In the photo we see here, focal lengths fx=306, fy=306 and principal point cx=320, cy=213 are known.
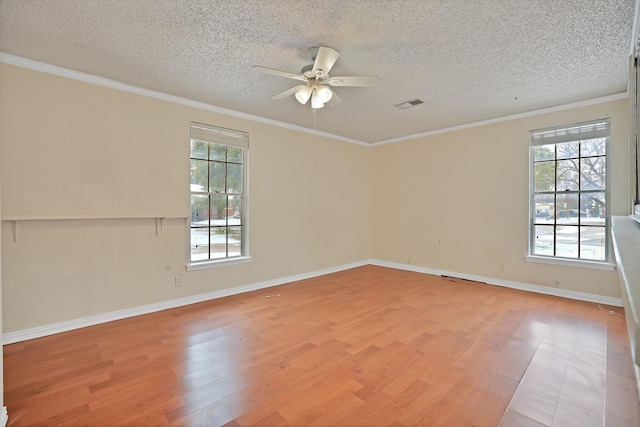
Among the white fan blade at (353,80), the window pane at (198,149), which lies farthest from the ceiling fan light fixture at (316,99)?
the window pane at (198,149)

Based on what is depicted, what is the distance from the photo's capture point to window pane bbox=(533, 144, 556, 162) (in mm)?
4301

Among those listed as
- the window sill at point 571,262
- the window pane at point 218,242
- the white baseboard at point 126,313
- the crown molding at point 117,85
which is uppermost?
the crown molding at point 117,85

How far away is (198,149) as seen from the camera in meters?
4.05

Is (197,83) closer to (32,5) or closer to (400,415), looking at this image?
(32,5)

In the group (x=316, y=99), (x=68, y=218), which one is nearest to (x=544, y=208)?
(x=316, y=99)

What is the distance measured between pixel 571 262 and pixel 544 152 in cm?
156

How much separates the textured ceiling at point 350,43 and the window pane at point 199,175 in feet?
2.67

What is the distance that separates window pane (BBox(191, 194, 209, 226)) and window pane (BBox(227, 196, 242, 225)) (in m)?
0.34

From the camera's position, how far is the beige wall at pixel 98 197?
9.41ft

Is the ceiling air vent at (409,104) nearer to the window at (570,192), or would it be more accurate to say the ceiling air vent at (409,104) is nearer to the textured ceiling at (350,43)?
the textured ceiling at (350,43)

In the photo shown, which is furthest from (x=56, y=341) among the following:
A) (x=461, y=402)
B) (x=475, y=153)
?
(x=475, y=153)

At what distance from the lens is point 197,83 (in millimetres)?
3379

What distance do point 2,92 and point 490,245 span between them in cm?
614

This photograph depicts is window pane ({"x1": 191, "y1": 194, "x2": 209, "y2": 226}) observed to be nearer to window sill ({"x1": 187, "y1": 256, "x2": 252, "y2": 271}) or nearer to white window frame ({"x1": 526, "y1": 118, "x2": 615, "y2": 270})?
window sill ({"x1": 187, "y1": 256, "x2": 252, "y2": 271})
